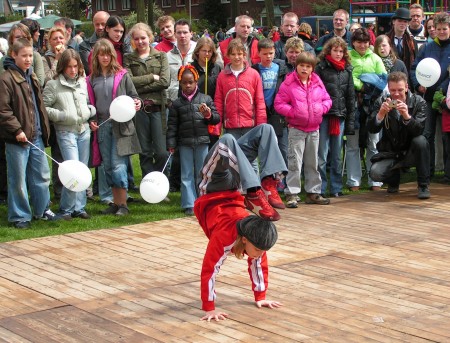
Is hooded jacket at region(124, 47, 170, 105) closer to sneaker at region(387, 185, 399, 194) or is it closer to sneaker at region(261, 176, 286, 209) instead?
sneaker at region(387, 185, 399, 194)

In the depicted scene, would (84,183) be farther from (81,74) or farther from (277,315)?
(277,315)

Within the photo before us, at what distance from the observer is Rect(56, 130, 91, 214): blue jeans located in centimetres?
966

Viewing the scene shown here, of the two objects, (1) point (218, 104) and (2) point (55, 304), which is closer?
(2) point (55, 304)

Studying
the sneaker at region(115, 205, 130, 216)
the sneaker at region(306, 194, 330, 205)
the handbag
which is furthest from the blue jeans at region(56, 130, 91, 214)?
the sneaker at region(306, 194, 330, 205)

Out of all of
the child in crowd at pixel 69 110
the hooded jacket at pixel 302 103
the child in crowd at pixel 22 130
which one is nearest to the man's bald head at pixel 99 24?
the child in crowd at pixel 69 110

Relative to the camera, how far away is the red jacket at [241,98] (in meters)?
10.1

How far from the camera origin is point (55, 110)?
9594 mm

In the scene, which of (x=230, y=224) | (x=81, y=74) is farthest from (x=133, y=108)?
(x=230, y=224)

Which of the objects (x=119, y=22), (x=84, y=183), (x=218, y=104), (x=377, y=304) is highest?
(x=119, y=22)

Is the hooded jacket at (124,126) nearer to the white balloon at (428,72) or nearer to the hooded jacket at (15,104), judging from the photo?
the hooded jacket at (15,104)

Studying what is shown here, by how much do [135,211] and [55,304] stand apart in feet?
12.5

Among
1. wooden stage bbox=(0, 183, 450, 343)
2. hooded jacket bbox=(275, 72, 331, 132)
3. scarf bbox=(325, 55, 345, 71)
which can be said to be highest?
scarf bbox=(325, 55, 345, 71)

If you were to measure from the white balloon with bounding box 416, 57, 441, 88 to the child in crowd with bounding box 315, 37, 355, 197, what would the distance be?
1.05 m

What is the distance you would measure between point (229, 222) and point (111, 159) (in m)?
4.43
